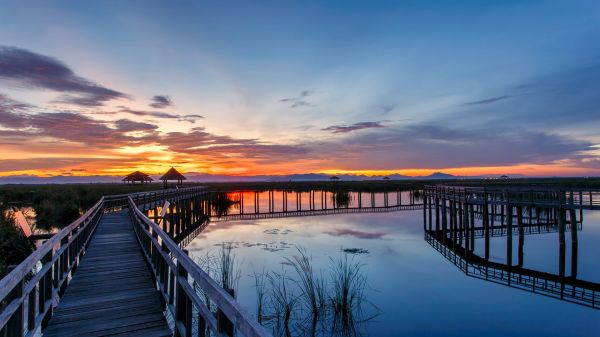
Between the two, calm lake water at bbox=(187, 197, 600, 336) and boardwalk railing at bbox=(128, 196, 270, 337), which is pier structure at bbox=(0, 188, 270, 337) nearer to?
boardwalk railing at bbox=(128, 196, 270, 337)

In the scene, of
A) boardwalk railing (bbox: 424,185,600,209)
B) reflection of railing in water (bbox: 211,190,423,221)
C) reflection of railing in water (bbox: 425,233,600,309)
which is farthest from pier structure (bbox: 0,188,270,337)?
reflection of railing in water (bbox: 211,190,423,221)

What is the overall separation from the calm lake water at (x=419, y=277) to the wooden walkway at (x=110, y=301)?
171 inches

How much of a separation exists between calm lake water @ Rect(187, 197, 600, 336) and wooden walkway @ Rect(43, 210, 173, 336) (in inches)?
171

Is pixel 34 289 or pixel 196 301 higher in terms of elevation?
pixel 196 301

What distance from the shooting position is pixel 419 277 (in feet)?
50.0

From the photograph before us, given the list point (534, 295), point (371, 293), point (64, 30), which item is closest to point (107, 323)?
point (371, 293)

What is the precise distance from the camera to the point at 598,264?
16844 mm

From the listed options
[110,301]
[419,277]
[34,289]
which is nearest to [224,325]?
[34,289]

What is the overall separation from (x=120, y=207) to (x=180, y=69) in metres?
13.1

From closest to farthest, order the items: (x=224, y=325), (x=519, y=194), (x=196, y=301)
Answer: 1. (x=224, y=325)
2. (x=196, y=301)
3. (x=519, y=194)

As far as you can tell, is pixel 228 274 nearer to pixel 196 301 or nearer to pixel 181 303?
pixel 181 303

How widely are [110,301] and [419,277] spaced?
1311 cm

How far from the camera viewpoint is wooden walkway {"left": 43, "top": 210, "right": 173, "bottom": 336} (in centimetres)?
489

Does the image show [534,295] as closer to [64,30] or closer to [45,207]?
[64,30]
